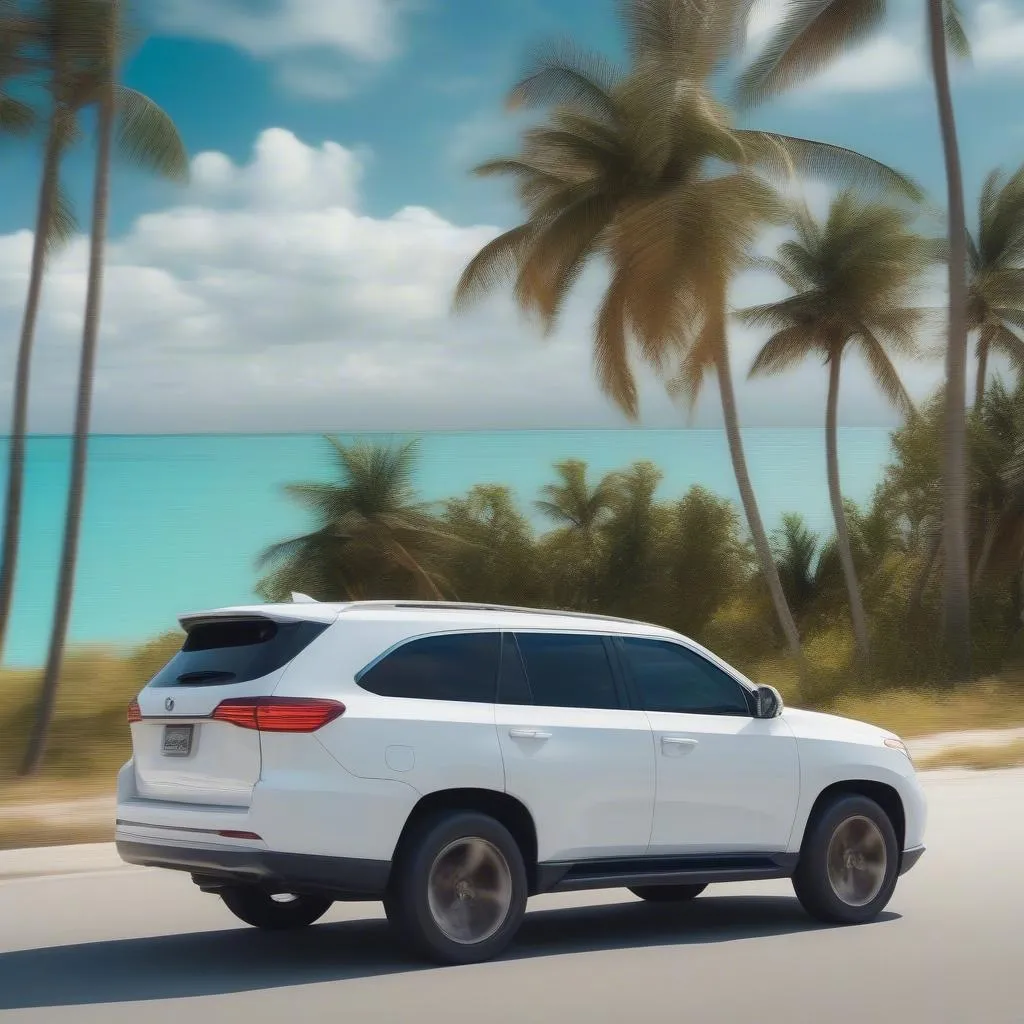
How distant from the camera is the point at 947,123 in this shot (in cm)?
3164

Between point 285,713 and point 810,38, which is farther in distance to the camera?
point 810,38

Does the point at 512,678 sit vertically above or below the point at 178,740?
above

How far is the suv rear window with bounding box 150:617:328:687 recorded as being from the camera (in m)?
7.68

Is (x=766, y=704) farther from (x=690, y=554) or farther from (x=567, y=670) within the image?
(x=690, y=554)

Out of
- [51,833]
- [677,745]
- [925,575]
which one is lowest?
[51,833]

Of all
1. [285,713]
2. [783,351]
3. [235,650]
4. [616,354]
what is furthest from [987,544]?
[285,713]

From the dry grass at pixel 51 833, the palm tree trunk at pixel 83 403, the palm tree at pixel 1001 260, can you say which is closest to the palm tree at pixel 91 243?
the palm tree trunk at pixel 83 403

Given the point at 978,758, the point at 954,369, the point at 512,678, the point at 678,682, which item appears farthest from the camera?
the point at 954,369

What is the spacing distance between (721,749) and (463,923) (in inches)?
68.6

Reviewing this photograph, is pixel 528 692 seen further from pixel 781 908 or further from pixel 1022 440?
pixel 1022 440

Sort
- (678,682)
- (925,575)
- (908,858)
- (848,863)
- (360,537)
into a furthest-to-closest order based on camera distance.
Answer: (925,575), (360,537), (908,858), (848,863), (678,682)

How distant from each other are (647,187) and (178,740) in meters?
26.8

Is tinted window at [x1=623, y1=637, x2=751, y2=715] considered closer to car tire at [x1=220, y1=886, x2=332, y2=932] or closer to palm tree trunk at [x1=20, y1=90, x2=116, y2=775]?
car tire at [x1=220, y1=886, x2=332, y2=932]

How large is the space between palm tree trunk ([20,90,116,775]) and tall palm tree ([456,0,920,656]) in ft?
42.1
